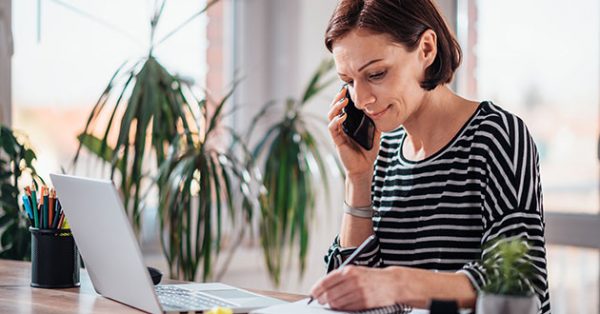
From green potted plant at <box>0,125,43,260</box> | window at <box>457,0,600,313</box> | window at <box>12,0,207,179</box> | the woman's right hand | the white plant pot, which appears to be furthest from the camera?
window at <box>457,0,600,313</box>

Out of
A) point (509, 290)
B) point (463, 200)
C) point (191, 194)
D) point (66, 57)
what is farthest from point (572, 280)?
point (509, 290)

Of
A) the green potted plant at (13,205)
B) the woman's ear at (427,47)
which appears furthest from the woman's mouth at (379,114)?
the green potted plant at (13,205)

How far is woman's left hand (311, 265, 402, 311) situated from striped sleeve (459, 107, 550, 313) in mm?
176

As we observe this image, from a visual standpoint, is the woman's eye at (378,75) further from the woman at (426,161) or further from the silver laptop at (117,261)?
the silver laptop at (117,261)

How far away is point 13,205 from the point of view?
2666 millimetres

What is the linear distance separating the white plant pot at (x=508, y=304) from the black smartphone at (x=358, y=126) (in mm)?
809

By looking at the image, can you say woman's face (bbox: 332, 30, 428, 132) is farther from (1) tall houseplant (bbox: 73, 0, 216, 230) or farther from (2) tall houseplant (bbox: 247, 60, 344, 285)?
(2) tall houseplant (bbox: 247, 60, 344, 285)

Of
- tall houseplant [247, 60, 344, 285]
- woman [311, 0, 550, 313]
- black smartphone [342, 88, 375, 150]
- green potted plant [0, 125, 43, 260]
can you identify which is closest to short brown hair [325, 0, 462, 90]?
woman [311, 0, 550, 313]

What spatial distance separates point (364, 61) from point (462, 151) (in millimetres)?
282

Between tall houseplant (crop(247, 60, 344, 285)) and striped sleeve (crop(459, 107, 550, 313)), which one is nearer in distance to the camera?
striped sleeve (crop(459, 107, 550, 313))

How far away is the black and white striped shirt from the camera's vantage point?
1653 millimetres

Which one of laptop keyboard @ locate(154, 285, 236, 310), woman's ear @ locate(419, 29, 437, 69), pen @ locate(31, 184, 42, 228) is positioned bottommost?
laptop keyboard @ locate(154, 285, 236, 310)

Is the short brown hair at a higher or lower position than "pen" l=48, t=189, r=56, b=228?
higher

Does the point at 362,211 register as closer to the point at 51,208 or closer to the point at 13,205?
the point at 51,208
